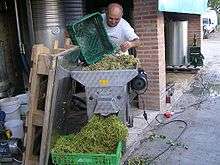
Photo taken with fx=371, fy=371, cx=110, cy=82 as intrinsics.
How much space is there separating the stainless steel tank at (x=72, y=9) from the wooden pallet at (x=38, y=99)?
7.64ft

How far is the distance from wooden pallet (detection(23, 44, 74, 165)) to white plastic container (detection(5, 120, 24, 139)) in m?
0.85

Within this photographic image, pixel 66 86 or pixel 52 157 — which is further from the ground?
pixel 66 86

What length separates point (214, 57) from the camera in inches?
625

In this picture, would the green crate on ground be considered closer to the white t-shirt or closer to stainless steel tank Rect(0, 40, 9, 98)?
the white t-shirt

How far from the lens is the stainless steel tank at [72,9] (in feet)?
22.9

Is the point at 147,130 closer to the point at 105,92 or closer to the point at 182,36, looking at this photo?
the point at 105,92

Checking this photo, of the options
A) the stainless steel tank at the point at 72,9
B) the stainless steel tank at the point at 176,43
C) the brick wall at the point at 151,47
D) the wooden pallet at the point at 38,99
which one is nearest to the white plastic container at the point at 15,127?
the wooden pallet at the point at 38,99

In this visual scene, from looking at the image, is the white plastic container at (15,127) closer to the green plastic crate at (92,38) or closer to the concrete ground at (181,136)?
the green plastic crate at (92,38)

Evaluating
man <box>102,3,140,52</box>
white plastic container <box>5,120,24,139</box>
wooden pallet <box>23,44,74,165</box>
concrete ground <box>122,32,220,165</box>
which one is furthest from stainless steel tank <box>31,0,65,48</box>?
concrete ground <box>122,32,220,165</box>

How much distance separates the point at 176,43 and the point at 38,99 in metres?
7.53

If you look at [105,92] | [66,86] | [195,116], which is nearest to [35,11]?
[66,86]

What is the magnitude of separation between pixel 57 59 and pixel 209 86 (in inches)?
266

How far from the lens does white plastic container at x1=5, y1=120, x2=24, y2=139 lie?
Answer: 553cm

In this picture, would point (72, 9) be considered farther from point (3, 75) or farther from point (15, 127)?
point (15, 127)
